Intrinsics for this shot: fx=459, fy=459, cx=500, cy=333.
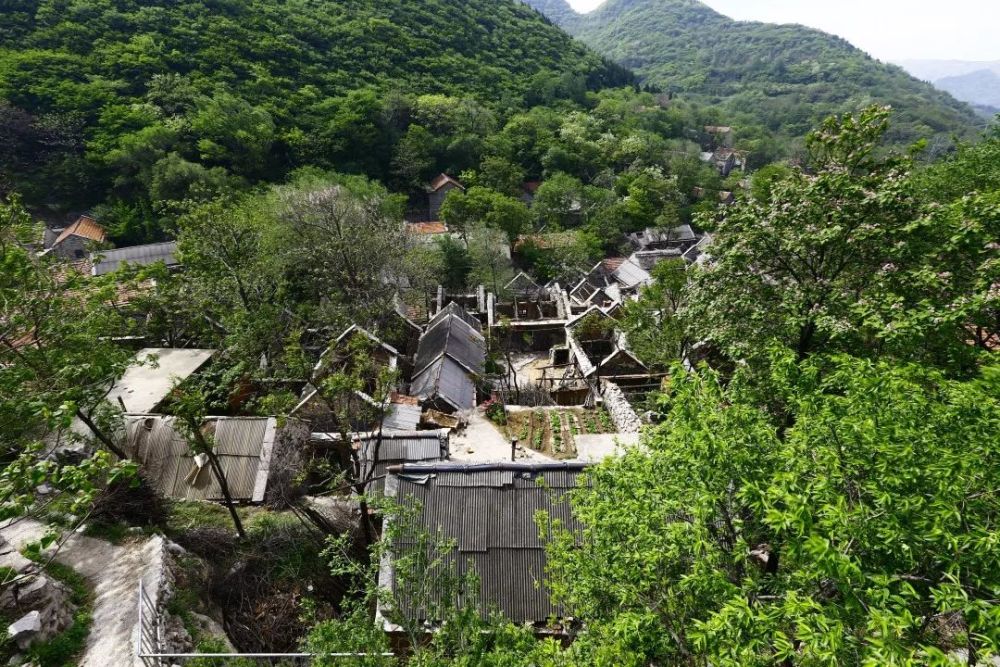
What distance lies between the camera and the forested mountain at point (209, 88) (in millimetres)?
40969

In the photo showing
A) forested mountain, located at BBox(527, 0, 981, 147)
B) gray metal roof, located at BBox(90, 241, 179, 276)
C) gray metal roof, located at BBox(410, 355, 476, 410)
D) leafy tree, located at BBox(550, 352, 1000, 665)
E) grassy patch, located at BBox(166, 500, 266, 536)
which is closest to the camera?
leafy tree, located at BBox(550, 352, 1000, 665)

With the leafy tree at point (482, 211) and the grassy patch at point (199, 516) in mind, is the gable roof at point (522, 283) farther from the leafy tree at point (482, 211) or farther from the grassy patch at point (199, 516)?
the grassy patch at point (199, 516)

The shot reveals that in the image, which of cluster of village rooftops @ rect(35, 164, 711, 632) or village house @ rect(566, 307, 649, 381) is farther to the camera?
village house @ rect(566, 307, 649, 381)

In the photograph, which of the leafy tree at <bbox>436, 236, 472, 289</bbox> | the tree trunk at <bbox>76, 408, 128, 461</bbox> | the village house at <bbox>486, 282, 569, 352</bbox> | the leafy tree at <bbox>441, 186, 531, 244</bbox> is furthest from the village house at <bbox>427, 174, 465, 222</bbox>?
the tree trunk at <bbox>76, 408, 128, 461</bbox>

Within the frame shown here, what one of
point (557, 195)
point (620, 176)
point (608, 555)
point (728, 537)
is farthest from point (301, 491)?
point (620, 176)

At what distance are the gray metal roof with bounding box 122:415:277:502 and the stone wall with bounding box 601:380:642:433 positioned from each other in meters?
13.8

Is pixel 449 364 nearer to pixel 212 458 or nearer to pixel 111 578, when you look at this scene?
pixel 212 458

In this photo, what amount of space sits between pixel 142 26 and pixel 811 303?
76.6 m

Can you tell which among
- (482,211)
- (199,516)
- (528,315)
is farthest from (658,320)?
(482,211)

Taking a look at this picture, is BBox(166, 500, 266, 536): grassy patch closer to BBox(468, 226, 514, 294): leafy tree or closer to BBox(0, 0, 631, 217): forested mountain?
BBox(468, 226, 514, 294): leafy tree

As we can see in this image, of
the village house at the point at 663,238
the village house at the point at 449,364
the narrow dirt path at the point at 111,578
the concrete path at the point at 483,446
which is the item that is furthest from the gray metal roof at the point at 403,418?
the village house at the point at 663,238

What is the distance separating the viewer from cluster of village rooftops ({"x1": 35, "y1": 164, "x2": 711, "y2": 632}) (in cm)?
1149

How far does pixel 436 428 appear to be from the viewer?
20547 mm

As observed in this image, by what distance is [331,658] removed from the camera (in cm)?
682
